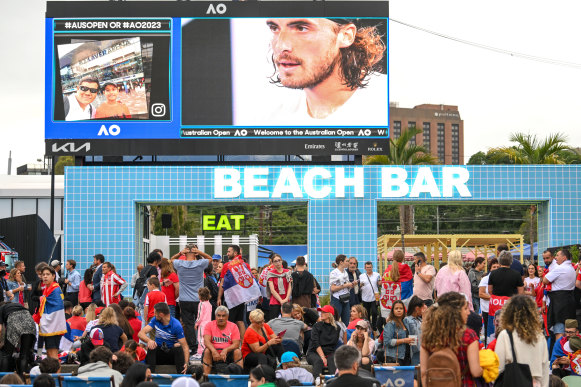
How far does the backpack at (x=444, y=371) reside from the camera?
834 cm

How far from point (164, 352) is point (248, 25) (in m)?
12.5

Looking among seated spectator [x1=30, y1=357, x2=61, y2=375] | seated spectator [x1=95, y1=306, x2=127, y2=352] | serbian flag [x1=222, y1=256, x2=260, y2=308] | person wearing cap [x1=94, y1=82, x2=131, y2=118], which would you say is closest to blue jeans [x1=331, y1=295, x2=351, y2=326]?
serbian flag [x1=222, y1=256, x2=260, y2=308]

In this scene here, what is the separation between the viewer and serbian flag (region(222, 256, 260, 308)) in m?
16.4

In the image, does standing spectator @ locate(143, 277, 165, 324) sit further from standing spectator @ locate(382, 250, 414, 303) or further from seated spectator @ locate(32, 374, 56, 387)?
seated spectator @ locate(32, 374, 56, 387)

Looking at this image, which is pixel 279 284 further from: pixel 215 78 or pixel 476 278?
pixel 215 78

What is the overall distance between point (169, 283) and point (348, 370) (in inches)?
338

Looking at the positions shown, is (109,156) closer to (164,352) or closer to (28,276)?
(28,276)

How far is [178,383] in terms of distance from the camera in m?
8.58

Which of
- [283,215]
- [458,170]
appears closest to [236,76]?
[458,170]

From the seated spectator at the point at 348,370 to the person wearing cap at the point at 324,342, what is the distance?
5.21 m

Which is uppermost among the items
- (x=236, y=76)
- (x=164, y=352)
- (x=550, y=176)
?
(x=236, y=76)

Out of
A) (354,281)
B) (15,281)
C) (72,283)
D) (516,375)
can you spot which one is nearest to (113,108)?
(72,283)

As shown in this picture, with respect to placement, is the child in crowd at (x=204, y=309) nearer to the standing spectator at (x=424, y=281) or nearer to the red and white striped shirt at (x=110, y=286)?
the red and white striped shirt at (x=110, y=286)

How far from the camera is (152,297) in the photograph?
15445 mm
